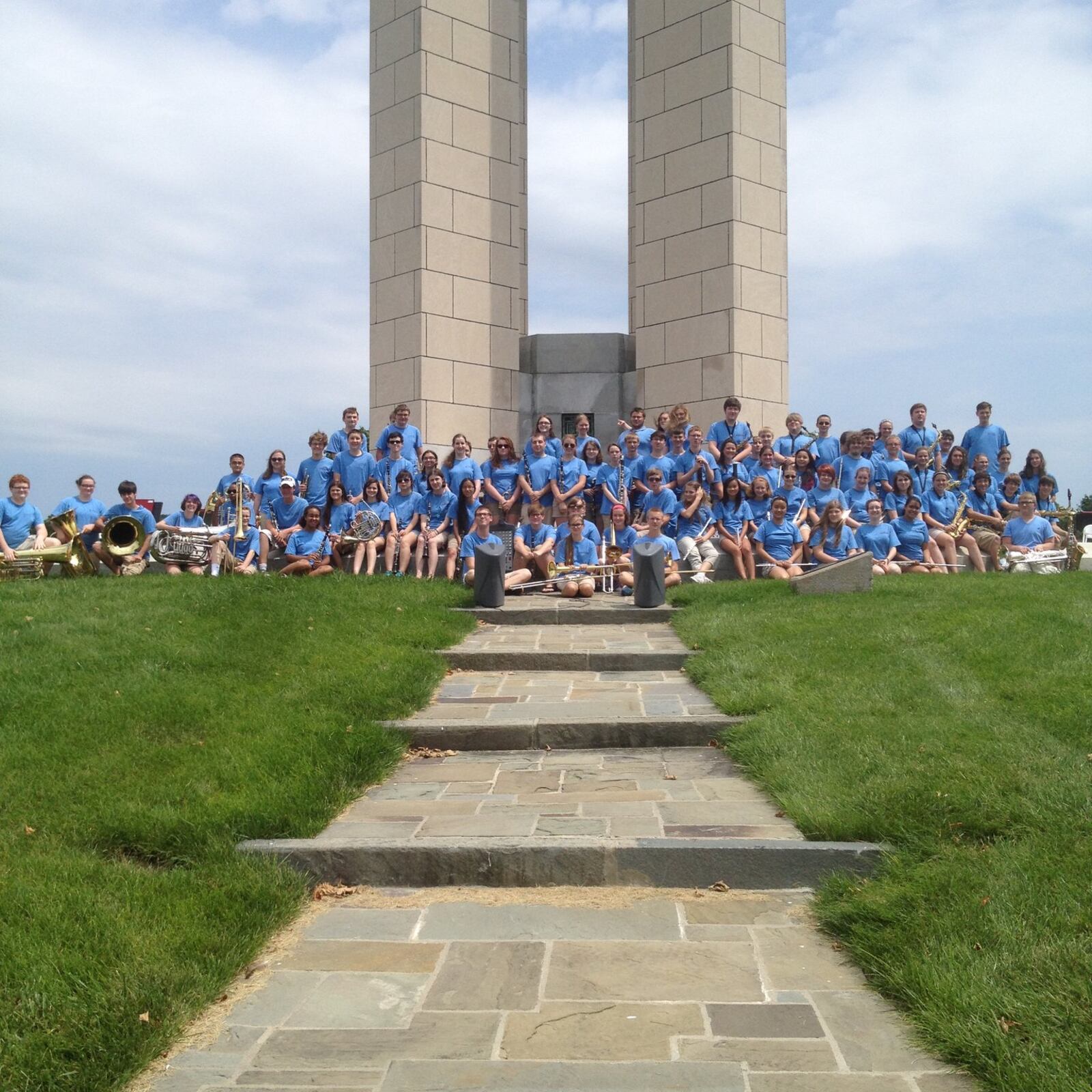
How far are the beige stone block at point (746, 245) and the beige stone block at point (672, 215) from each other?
725 millimetres

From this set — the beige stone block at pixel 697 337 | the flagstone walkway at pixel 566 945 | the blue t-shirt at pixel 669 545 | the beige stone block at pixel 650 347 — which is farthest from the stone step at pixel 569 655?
the beige stone block at pixel 650 347

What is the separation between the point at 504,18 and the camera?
1888cm

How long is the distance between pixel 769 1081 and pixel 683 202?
16.7 metres

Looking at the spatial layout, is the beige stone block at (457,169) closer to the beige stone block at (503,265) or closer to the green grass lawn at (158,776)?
the beige stone block at (503,265)

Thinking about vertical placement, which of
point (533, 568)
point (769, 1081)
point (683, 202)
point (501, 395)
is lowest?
point (769, 1081)

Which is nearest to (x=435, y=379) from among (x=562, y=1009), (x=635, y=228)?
(x=635, y=228)

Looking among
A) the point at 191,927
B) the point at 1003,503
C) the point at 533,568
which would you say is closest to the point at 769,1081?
the point at 191,927

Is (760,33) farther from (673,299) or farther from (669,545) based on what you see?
(669,545)

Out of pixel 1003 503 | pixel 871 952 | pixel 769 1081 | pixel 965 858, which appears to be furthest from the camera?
→ pixel 1003 503

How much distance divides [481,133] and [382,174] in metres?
1.80

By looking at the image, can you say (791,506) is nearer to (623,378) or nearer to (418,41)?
(623,378)

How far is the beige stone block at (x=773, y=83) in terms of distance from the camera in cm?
1791

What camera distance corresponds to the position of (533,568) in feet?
40.5

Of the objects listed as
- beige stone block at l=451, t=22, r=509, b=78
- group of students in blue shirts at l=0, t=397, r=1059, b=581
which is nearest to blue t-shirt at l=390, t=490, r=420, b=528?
group of students in blue shirts at l=0, t=397, r=1059, b=581
